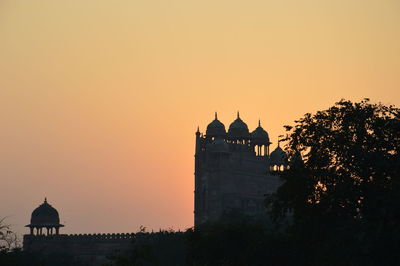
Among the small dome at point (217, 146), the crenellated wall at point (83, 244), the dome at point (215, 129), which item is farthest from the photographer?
the dome at point (215, 129)

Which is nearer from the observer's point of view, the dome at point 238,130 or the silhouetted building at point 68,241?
the silhouetted building at point 68,241

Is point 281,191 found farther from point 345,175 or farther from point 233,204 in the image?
point 233,204

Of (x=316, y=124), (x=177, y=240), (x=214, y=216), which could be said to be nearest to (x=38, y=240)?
(x=214, y=216)

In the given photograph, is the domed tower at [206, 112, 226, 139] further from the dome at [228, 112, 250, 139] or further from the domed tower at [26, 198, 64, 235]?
the domed tower at [26, 198, 64, 235]

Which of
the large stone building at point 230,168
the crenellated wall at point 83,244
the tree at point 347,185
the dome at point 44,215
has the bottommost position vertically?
the tree at point 347,185


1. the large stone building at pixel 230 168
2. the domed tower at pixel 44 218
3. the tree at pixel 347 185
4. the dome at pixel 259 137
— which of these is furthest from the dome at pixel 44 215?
the tree at pixel 347 185

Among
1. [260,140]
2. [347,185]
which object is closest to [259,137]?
[260,140]

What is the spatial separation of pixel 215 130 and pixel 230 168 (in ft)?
12.5

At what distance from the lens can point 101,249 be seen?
13412cm

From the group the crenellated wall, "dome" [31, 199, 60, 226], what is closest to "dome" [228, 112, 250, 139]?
the crenellated wall

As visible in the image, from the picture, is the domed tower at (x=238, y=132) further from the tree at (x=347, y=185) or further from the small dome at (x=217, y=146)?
the tree at (x=347, y=185)

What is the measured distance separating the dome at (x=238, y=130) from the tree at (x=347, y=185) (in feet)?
297

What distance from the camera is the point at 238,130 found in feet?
473

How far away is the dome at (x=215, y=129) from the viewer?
142500 mm
